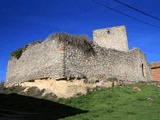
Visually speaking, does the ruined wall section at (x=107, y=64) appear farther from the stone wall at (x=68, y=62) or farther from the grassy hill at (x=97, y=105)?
the grassy hill at (x=97, y=105)

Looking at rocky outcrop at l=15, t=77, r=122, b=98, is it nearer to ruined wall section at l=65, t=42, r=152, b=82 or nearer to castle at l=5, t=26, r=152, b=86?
castle at l=5, t=26, r=152, b=86

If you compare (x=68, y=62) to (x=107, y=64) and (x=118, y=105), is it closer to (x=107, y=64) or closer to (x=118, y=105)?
(x=107, y=64)

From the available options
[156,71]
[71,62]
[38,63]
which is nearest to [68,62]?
[71,62]

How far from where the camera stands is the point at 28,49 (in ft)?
66.9

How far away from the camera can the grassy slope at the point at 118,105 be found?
10.6 meters

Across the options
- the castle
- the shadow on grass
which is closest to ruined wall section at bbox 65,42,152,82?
the castle

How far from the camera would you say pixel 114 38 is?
96.3ft

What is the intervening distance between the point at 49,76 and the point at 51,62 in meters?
1.03

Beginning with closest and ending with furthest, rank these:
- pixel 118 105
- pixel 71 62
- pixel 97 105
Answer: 1. pixel 118 105
2. pixel 97 105
3. pixel 71 62

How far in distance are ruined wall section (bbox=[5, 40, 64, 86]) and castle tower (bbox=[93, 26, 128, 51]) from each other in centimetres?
1145

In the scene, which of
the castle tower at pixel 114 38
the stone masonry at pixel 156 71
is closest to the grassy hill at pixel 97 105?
the castle tower at pixel 114 38

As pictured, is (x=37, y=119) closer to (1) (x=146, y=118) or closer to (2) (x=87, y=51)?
(1) (x=146, y=118)

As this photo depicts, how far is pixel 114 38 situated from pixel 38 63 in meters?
13.1

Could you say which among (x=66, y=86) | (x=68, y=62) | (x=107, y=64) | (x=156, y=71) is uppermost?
(x=156, y=71)
